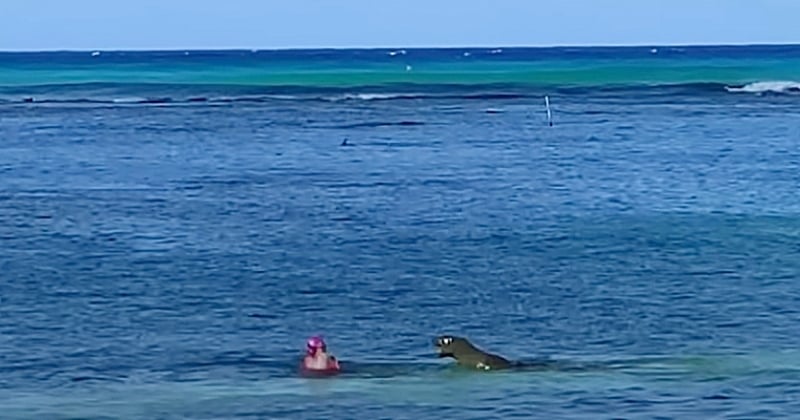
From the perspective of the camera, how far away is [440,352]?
61.2 ft

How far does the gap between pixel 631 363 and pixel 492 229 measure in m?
11.2

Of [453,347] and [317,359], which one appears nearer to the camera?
[317,359]

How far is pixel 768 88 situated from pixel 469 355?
6822 cm

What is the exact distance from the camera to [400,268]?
25.2 m

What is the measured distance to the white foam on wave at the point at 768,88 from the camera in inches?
3221

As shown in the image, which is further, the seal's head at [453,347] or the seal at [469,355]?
the seal's head at [453,347]

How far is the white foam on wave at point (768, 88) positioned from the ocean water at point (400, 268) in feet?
77.2

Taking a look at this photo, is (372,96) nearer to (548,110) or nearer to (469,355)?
(548,110)

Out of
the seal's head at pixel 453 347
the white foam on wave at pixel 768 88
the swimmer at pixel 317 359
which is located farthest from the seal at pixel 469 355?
the white foam on wave at pixel 768 88

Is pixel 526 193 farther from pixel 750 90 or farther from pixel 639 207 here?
pixel 750 90

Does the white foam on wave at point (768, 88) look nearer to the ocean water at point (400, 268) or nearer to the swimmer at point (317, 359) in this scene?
the ocean water at point (400, 268)

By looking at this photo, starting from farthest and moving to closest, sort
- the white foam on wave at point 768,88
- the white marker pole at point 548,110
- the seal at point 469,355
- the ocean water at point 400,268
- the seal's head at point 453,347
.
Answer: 1. the white foam on wave at point 768,88
2. the white marker pole at point 548,110
3. the seal's head at point 453,347
4. the seal at point 469,355
5. the ocean water at point 400,268

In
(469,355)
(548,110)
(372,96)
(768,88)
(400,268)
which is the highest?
(372,96)

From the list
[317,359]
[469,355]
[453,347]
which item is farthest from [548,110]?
[317,359]
